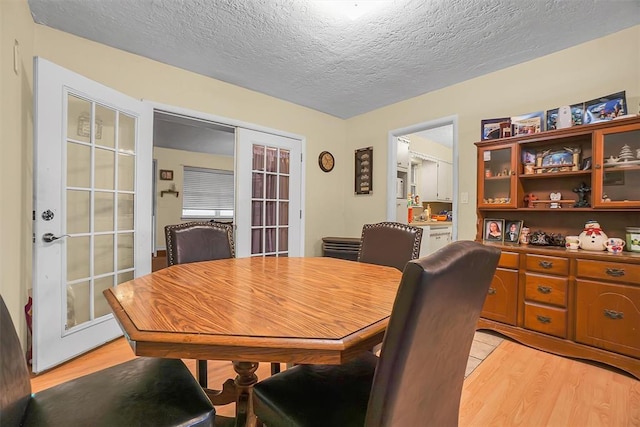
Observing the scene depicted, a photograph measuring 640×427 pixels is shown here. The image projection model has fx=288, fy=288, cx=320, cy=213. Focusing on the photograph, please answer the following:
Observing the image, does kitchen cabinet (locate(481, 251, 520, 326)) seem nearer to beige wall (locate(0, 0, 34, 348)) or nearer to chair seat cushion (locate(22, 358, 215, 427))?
chair seat cushion (locate(22, 358, 215, 427))

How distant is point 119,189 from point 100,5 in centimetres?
130

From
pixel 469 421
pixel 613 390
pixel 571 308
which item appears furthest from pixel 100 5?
pixel 613 390

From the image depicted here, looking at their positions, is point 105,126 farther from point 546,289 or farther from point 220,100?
point 546,289

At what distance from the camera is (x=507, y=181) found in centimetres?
261

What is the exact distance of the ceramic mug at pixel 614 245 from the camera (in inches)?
78.7

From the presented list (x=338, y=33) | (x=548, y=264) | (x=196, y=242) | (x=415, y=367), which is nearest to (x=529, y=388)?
(x=548, y=264)

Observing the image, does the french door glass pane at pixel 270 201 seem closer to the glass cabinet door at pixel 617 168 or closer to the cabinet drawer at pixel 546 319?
the cabinet drawer at pixel 546 319

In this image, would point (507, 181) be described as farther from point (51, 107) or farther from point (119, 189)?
point (51, 107)

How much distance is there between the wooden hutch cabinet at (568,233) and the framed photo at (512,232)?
2.8 inches

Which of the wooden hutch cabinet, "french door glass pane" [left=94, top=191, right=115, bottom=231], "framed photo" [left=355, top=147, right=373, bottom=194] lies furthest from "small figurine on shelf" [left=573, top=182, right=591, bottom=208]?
"french door glass pane" [left=94, top=191, right=115, bottom=231]

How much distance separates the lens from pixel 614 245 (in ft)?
6.62

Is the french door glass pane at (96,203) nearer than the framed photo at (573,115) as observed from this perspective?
Yes

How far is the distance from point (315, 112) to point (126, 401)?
12.2ft

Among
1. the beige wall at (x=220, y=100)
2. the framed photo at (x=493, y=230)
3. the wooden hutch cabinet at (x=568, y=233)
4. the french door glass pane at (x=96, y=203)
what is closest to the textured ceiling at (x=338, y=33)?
the beige wall at (x=220, y=100)
